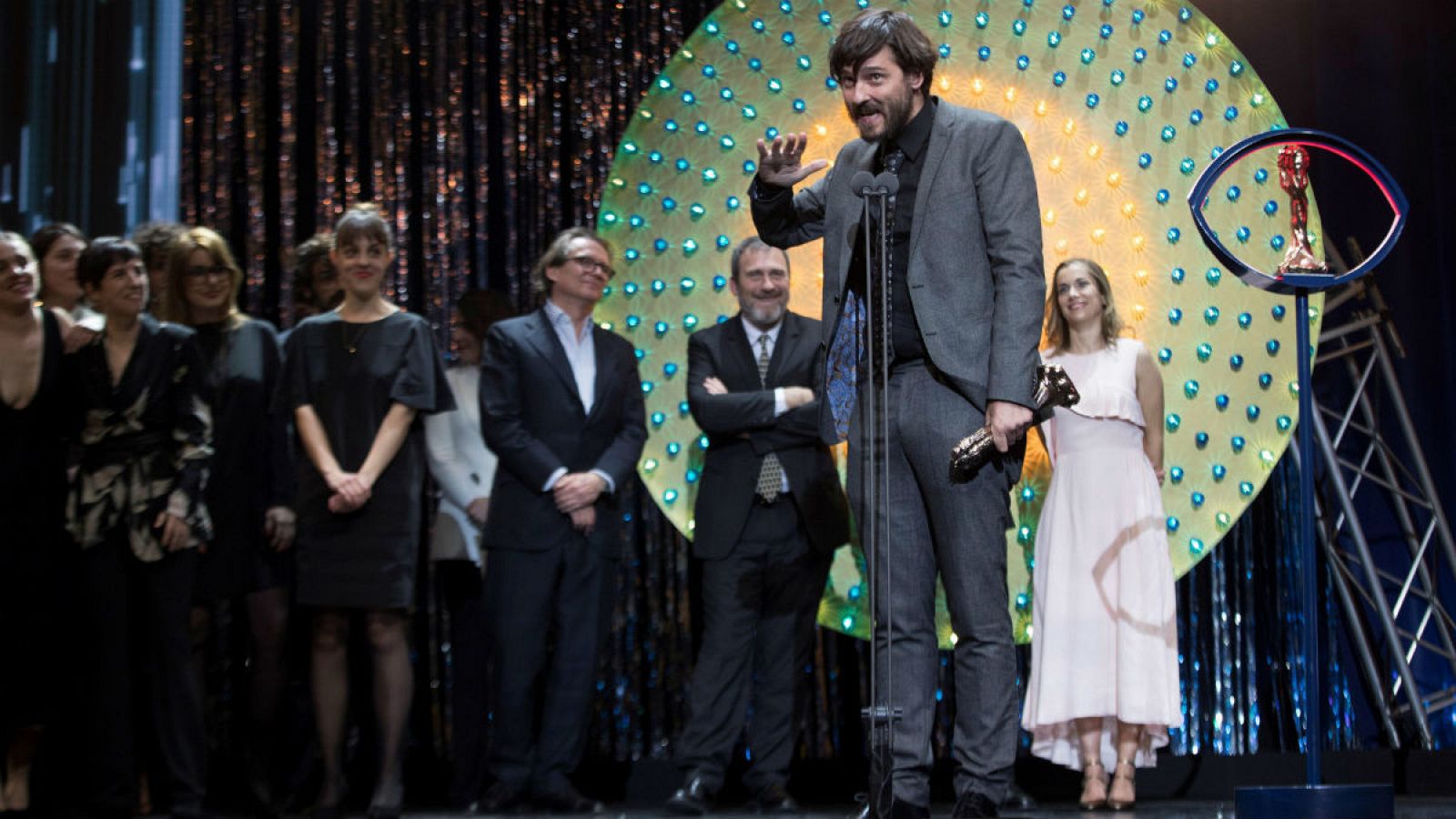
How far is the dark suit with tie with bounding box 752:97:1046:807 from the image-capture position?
2824 mm

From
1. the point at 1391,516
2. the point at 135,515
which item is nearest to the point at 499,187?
the point at 135,515

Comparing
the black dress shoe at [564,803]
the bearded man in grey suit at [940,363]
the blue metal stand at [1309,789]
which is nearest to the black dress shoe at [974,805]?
the bearded man in grey suit at [940,363]

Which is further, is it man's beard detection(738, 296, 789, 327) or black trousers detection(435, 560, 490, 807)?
black trousers detection(435, 560, 490, 807)

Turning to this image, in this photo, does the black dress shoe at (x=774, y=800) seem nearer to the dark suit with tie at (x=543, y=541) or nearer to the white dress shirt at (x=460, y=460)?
the dark suit with tie at (x=543, y=541)

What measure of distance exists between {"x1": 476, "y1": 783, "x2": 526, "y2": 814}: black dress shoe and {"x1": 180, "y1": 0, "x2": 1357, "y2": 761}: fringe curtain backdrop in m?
0.86

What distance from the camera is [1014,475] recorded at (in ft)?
9.78

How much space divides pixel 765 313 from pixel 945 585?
1.63 metres

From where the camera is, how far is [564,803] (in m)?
4.03

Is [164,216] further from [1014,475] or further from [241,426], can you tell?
[1014,475]

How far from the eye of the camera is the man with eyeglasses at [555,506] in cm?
414

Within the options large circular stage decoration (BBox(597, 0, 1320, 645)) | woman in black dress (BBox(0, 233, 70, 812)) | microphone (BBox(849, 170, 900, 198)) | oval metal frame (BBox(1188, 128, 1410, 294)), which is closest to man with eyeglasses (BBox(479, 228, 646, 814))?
large circular stage decoration (BBox(597, 0, 1320, 645))

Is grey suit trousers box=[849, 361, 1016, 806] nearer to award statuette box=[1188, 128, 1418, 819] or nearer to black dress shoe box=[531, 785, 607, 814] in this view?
award statuette box=[1188, 128, 1418, 819]

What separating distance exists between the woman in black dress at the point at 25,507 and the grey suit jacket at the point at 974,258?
222 centimetres

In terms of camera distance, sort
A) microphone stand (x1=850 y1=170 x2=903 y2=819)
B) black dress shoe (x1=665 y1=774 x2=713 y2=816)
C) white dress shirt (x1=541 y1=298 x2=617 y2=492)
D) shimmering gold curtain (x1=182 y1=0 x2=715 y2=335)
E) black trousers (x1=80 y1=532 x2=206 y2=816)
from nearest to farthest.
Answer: microphone stand (x1=850 y1=170 x2=903 y2=819) < black trousers (x1=80 y1=532 x2=206 y2=816) < black dress shoe (x1=665 y1=774 x2=713 y2=816) < white dress shirt (x1=541 y1=298 x2=617 y2=492) < shimmering gold curtain (x1=182 y1=0 x2=715 y2=335)
